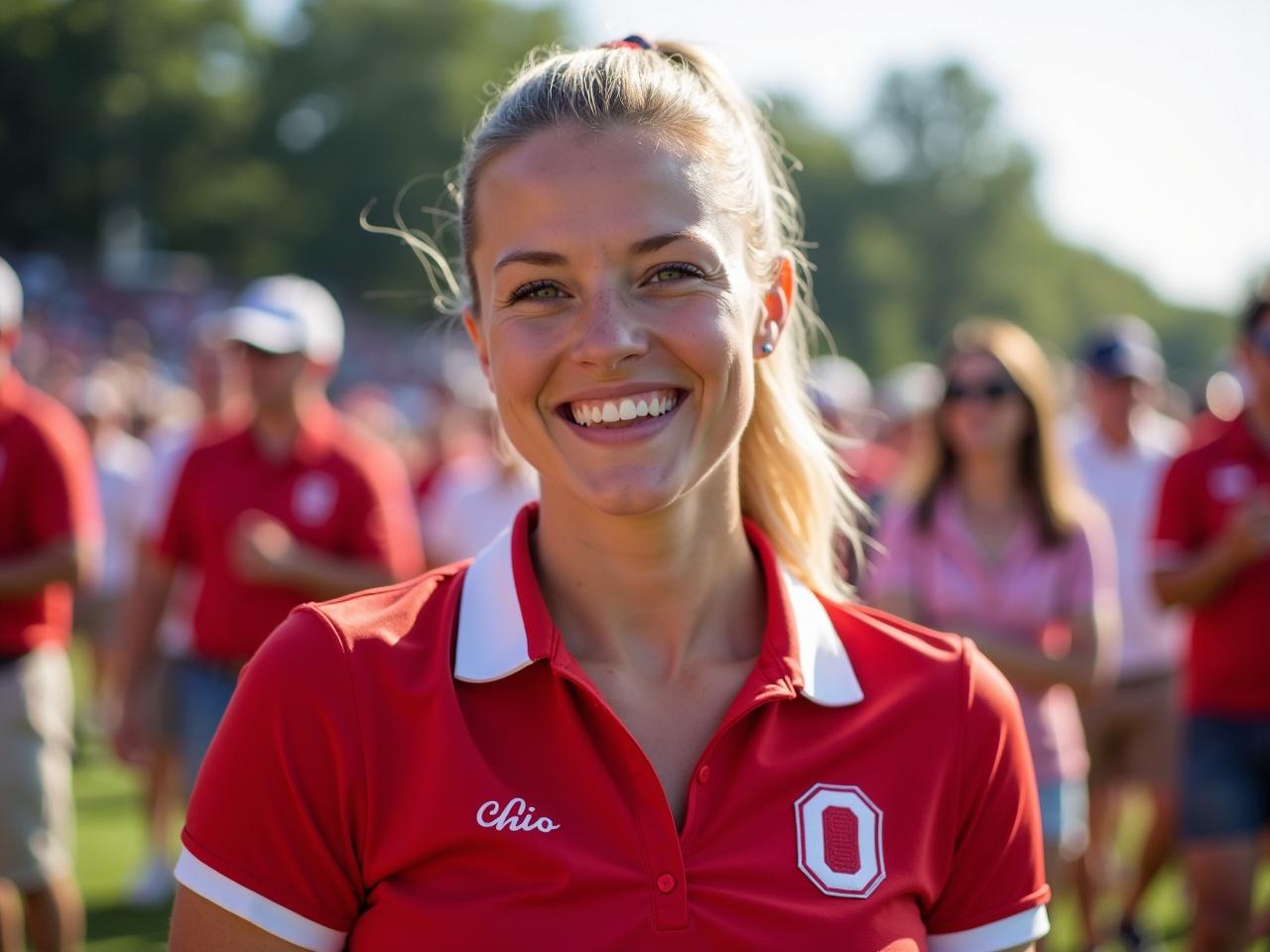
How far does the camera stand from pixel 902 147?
245 feet

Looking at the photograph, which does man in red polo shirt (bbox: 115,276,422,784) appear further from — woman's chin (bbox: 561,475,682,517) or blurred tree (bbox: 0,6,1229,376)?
blurred tree (bbox: 0,6,1229,376)

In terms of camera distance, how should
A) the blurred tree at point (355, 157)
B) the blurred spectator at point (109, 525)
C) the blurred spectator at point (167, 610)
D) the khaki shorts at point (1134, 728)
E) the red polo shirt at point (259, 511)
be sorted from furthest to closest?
the blurred tree at point (355, 157)
the blurred spectator at point (109, 525)
the khaki shorts at point (1134, 728)
the blurred spectator at point (167, 610)
the red polo shirt at point (259, 511)

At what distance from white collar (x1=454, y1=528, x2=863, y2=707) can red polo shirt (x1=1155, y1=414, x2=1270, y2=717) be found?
321cm

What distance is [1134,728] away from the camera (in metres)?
6.71

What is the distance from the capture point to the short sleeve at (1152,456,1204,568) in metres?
5.15

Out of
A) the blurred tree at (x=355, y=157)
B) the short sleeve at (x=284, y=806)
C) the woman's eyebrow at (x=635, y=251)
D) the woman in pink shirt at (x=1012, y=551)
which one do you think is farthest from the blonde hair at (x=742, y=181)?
the blurred tree at (x=355, y=157)

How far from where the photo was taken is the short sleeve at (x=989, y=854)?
2080 mm

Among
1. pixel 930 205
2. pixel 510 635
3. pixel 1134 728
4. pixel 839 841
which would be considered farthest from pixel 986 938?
pixel 930 205

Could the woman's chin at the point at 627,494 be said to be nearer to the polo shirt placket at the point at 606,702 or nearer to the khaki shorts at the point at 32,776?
the polo shirt placket at the point at 606,702

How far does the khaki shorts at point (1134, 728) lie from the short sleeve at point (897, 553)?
2.12 metres

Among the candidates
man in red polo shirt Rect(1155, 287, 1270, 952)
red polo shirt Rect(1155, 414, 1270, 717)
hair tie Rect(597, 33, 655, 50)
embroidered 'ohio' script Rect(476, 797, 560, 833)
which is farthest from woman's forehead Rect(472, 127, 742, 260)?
red polo shirt Rect(1155, 414, 1270, 717)

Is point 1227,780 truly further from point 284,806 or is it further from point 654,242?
point 284,806

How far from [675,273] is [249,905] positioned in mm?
1015

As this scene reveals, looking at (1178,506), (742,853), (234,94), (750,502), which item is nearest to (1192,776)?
(1178,506)
